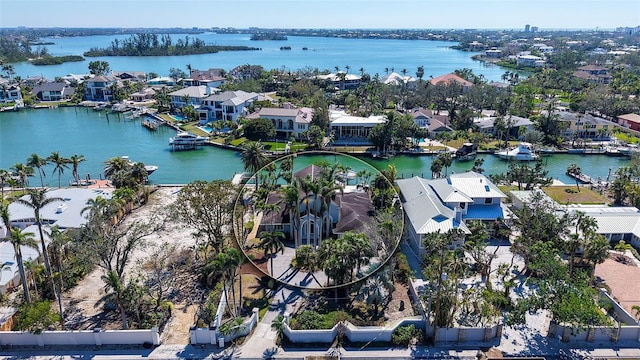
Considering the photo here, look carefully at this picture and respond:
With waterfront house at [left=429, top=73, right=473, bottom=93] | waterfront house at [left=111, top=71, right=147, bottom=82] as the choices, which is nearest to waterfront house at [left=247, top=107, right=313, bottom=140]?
waterfront house at [left=429, top=73, right=473, bottom=93]

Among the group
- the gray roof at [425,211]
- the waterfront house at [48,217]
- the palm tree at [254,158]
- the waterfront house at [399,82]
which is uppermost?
the waterfront house at [399,82]

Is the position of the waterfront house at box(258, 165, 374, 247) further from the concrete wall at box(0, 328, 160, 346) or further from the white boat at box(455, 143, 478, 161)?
the white boat at box(455, 143, 478, 161)

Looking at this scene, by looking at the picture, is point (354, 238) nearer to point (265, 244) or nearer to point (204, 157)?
point (265, 244)

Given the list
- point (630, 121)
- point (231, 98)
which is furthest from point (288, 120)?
point (630, 121)

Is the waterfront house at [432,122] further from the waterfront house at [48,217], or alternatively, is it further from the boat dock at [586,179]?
the waterfront house at [48,217]

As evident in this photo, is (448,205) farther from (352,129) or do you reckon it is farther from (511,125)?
(511,125)

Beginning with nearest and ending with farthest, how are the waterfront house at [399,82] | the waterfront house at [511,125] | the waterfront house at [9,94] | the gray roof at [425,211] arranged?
the gray roof at [425,211] → the waterfront house at [511,125] → the waterfront house at [9,94] → the waterfront house at [399,82]

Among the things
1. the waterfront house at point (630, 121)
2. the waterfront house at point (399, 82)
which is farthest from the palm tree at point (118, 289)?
the waterfront house at point (399, 82)
